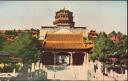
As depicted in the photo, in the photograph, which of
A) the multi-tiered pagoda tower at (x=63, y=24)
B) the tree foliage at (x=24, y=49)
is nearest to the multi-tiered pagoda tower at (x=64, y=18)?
the multi-tiered pagoda tower at (x=63, y=24)

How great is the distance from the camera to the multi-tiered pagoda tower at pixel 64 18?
56.4 m

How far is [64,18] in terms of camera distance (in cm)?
5653

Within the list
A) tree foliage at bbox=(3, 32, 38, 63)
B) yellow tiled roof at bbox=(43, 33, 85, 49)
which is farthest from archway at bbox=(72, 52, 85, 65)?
tree foliage at bbox=(3, 32, 38, 63)

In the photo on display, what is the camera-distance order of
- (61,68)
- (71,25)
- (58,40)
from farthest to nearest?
1. (71,25)
2. (58,40)
3. (61,68)

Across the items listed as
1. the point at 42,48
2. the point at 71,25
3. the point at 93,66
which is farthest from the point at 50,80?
the point at 71,25

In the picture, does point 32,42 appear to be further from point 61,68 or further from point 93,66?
point 93,66

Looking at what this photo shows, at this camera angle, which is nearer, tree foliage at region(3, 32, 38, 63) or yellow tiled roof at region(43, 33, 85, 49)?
tree foliage at region(3, 32, 38, 63)

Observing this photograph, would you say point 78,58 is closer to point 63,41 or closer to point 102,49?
point 63,41

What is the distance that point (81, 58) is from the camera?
47.7 meters

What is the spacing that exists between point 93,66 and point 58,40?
15.1m

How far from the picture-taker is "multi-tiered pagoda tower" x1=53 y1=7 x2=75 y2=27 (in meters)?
56.4

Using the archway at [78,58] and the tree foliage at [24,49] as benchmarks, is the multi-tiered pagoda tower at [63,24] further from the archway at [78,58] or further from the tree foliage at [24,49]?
the tree foliage at [24,49]

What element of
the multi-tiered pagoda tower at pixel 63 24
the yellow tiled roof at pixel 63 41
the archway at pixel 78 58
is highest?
the multi-tiered pagoda tower at pixel 63 24

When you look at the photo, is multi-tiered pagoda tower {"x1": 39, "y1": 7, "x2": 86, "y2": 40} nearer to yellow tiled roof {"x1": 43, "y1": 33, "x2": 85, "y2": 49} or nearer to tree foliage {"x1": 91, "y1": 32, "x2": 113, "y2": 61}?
yellow tiled roof {"x1": 43, "y1": 33, "x2": 85, "y2": 49}
